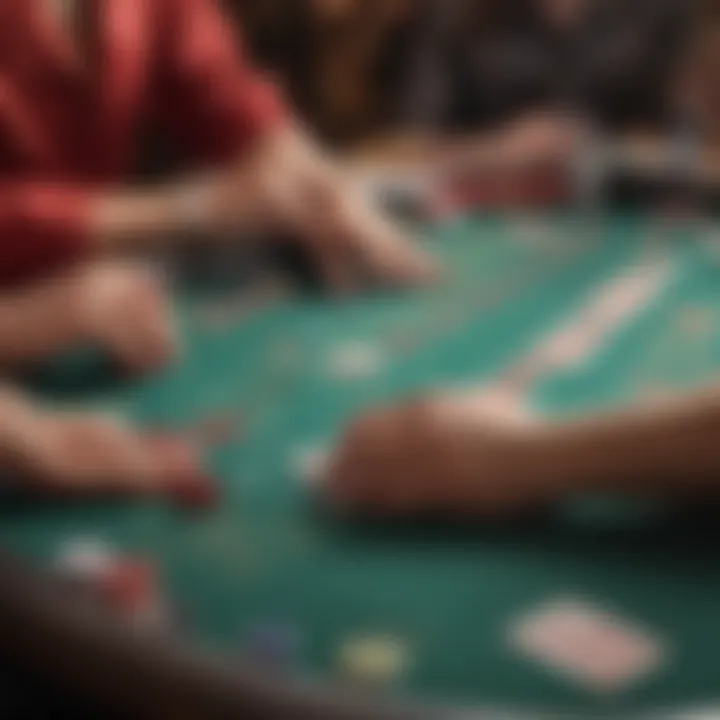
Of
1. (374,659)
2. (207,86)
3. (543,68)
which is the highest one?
(543,68)

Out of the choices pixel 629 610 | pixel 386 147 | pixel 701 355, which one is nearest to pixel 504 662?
pixel 629 610

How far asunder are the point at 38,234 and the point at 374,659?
0.70 feet

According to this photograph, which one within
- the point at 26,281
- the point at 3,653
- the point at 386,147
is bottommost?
the point at 3,653

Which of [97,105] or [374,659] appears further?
[97,105]

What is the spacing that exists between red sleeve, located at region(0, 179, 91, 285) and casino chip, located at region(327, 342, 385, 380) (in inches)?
3.4

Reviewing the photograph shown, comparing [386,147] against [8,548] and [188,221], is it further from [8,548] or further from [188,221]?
[8,548]

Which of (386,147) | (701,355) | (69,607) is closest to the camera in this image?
(69,607)

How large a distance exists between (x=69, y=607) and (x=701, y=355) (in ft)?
0.78

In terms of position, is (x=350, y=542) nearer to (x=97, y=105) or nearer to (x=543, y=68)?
(x=97, y=105)

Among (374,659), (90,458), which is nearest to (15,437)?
(90,458)

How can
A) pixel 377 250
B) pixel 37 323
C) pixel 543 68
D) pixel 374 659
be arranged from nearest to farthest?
pixel 374 659
pixel 37 323
pixel 377 250
pixel 543 68

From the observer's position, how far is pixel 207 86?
51cm

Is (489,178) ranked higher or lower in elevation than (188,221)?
higher

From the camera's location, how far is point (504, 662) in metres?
0.29
